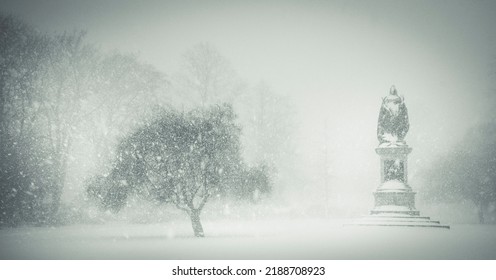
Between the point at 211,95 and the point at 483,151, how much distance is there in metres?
20.6

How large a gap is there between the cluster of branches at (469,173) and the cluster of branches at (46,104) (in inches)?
913

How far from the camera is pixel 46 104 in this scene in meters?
32.0

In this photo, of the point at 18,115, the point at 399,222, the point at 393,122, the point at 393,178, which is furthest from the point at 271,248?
the point at 18,115

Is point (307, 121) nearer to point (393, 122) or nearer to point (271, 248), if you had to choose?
point (393, 122)

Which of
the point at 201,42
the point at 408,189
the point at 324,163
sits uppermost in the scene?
the point at 201,42

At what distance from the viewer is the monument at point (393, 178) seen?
80.7ft

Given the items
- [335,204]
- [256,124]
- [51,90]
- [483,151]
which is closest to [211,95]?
[256,124]

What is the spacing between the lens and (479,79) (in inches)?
1683

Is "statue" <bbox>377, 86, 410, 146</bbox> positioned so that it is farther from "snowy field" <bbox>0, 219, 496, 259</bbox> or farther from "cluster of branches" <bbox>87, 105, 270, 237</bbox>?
"cluster of branches" <bbox>87, 105, 270, 237</bbox>

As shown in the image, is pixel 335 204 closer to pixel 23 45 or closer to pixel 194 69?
pixel 194 69

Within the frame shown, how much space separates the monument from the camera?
24609 mm

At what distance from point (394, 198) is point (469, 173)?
10700 millimetres

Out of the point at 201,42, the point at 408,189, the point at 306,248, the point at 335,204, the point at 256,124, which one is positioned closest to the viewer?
the point at 306,248

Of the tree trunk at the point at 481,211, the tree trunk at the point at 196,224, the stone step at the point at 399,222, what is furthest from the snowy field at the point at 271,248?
the tree trunk at the point at 481,211
